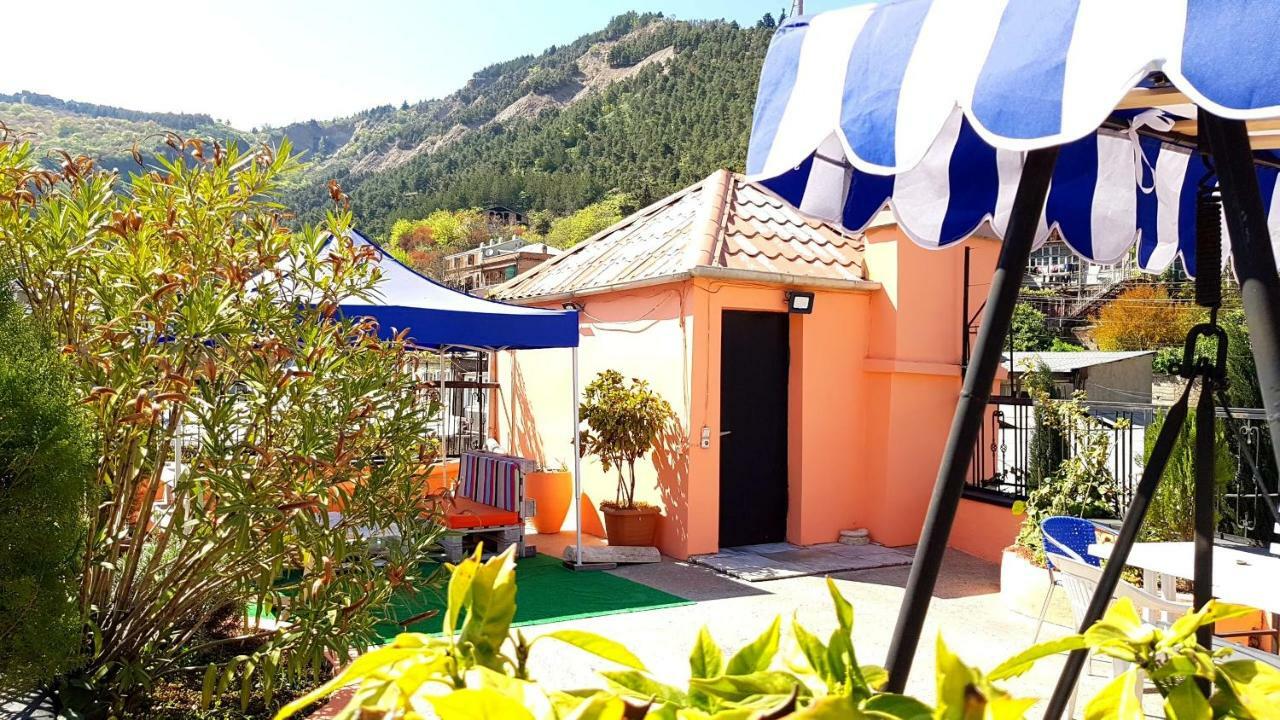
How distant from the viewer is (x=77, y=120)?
3935 inches

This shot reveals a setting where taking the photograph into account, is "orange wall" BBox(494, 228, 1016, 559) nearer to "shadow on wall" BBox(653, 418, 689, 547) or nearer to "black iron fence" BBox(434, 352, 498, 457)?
"shadow on wall" BBox(653, 418, 689, 547)

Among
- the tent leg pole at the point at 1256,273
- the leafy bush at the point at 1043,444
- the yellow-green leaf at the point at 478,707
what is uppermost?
the tent leg pole at the point at 1256,273

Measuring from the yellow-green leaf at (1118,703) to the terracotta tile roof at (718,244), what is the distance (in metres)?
7.17

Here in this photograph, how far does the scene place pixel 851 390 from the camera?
8953 mm

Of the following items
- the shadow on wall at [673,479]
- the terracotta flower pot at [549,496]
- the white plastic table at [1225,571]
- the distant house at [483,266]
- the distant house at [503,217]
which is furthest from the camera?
the distant house at [503,217]

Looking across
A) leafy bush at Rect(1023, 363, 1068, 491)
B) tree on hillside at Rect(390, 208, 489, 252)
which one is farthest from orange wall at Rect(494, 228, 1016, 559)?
tree on hillside at Rect(390, 208, 489, 252)

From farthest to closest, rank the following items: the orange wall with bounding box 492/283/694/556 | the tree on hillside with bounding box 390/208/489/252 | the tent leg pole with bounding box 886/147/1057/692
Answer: the tree on hillside with bounding box 390/208/489/252, the orange wall with bounding box 492/283/694/556, the tent leg pole with bounding box 886/147/1057/692

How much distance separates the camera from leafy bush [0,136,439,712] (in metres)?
2.74

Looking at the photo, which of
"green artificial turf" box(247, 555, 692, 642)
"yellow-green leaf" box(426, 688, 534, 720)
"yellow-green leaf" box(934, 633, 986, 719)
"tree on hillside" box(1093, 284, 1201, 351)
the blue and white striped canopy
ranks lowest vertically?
"green artificial turf" box(247, 555, 692, 642)

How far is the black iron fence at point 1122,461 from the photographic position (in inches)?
254

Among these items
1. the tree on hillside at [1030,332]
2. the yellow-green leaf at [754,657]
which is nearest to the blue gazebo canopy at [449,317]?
the yellow-green leaf at [754,657]

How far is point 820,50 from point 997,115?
56 cm

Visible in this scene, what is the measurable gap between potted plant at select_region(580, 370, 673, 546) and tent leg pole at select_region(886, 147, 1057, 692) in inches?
260

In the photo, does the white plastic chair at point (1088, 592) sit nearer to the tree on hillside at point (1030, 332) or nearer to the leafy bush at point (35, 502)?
the leafy bush at point (35, 502)
